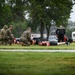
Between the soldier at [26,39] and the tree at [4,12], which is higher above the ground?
the tree at [4,12]

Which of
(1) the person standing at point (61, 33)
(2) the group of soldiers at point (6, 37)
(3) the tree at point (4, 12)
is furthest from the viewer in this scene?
(3) the tree at point (4, 12)

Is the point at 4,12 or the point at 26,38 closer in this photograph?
the point at 26,38

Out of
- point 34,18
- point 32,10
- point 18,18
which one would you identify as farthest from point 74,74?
point 18,18

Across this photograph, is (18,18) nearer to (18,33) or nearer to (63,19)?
(63,19)

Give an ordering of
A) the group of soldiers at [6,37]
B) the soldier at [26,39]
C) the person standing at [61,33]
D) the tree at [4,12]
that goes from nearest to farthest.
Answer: the soldier at [26,39], the group of soldiers at [6,37], the person standing at [61,33], the tree at [4,12]

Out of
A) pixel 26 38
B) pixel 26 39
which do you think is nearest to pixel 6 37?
pixel 26 38

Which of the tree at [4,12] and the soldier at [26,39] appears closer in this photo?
the soldier at [26,39]

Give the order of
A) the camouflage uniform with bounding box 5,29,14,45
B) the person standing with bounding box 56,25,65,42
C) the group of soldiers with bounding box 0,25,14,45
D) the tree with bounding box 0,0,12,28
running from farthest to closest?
the tree with bounding box 0,0,12,28 < the person standing with bounding box 56,25,65,42 < the group of soldiers with bounding box 0,25,14,45 < the camouflage uniform with bounding box 5,29,14,45

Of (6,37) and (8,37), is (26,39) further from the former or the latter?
(6,37)

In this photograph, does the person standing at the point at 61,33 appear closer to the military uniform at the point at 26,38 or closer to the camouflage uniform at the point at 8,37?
the military uniform at the point at 26,38

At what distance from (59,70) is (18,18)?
64508mm

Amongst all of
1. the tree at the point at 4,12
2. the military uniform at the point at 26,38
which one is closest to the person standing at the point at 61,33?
the tree at the point at 4,12

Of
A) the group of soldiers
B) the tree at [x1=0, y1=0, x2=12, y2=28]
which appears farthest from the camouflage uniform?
the tree at [x1=0, y1=0, x2=12, y2=28]

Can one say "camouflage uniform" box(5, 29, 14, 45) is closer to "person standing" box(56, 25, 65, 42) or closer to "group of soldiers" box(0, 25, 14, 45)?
"group of soldiers" box(0, 25, 14, 45)
